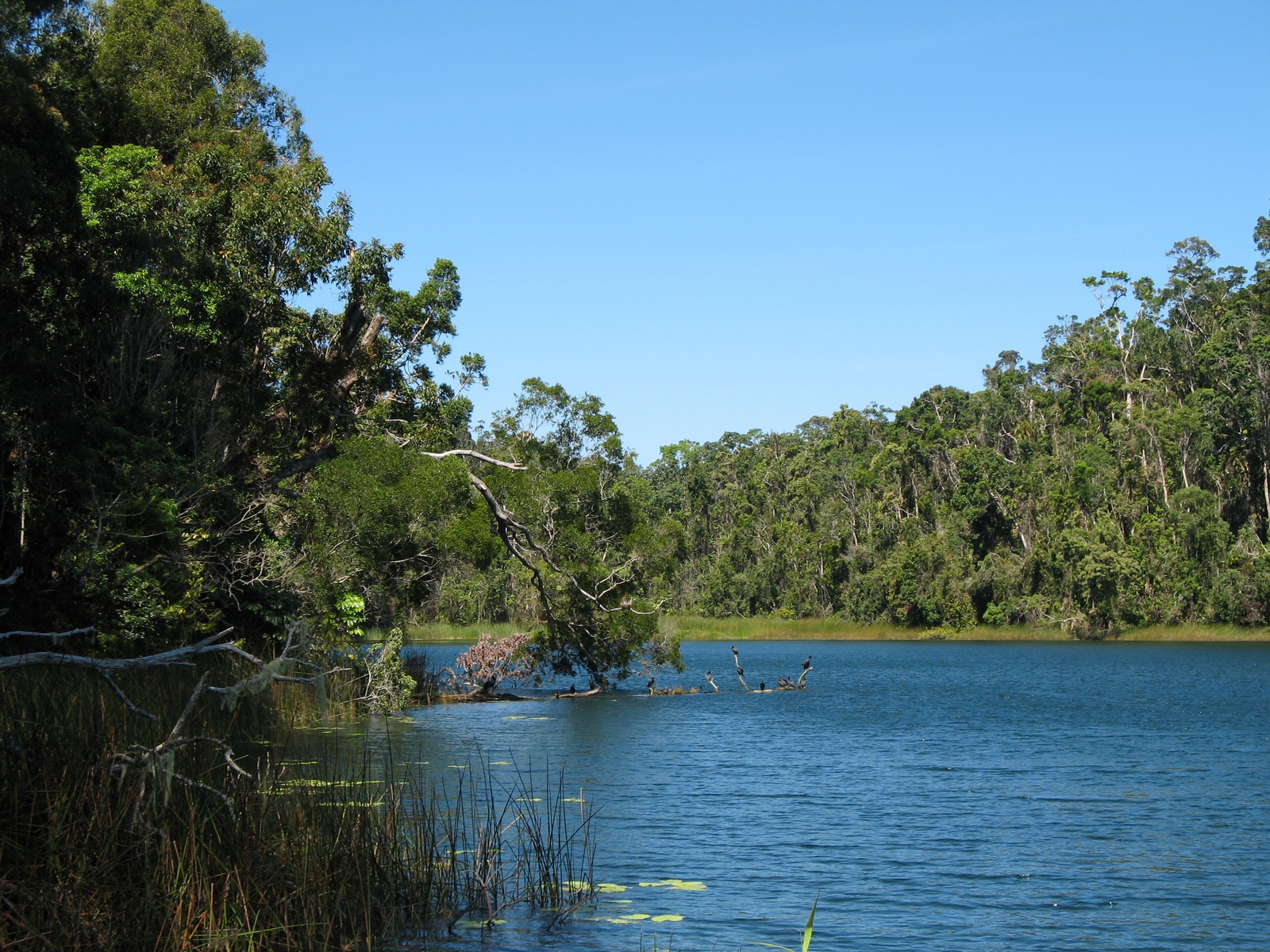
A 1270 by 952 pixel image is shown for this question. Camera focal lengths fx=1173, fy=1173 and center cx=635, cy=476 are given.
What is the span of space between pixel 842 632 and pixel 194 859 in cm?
6493

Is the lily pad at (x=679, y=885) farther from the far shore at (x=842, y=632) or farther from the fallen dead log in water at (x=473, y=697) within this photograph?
the far shore at (x=842, y=632)

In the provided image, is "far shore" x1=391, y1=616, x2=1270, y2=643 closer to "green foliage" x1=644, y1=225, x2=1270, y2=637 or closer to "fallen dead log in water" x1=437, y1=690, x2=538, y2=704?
"green foliage" x1=644, y1=225, x2=1270, y2=637

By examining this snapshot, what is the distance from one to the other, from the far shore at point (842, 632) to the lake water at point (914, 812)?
22822 millimetres

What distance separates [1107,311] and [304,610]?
2810 inches

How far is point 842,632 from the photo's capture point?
6900cm

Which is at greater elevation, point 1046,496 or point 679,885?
point 1046,496

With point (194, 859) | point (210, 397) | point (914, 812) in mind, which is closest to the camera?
point (194, 859)

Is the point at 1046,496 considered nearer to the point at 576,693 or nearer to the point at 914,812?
the point at 576,693

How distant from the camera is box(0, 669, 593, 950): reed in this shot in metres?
5.89

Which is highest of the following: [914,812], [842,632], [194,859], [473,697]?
[194,859]

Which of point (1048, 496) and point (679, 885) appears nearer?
point (679, 885)

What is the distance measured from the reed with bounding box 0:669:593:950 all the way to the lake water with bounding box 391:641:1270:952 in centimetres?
69

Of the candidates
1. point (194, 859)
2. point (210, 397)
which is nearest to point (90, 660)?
point (194, 859)

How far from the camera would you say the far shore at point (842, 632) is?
187 ft
